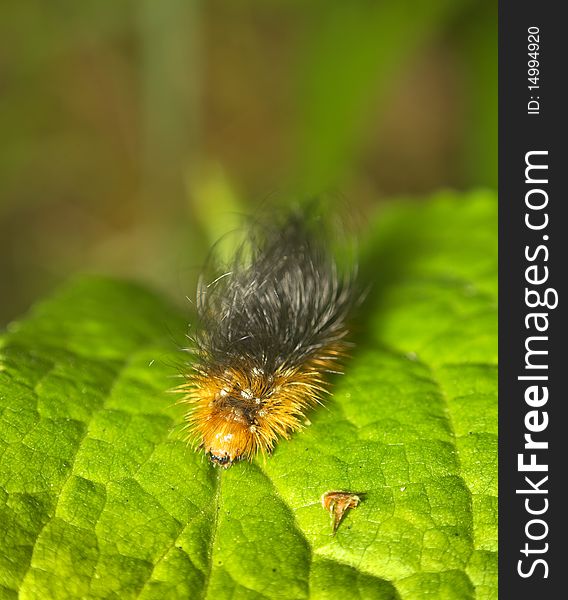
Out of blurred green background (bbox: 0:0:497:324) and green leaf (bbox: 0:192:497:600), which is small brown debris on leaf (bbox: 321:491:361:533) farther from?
blurred green background (bbox: 0:0:497:324)

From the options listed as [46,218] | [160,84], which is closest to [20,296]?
[46,218]

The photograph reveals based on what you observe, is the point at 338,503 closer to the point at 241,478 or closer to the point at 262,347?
the point at 241,478

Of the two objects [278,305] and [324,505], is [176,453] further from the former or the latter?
[278,305]

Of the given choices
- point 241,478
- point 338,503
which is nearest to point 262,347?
point 241,478

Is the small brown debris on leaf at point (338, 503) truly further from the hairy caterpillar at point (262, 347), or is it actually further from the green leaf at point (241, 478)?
the hairy caterpillar at point (262, 347)

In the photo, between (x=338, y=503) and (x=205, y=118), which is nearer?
(x=338, y=503)

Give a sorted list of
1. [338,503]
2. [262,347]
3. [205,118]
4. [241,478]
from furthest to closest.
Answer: [205,118], [262,347], [241,478], [338,503]

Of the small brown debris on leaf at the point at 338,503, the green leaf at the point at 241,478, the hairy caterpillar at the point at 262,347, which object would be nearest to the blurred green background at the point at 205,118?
the hairy caterpillar at the point at 262,347
